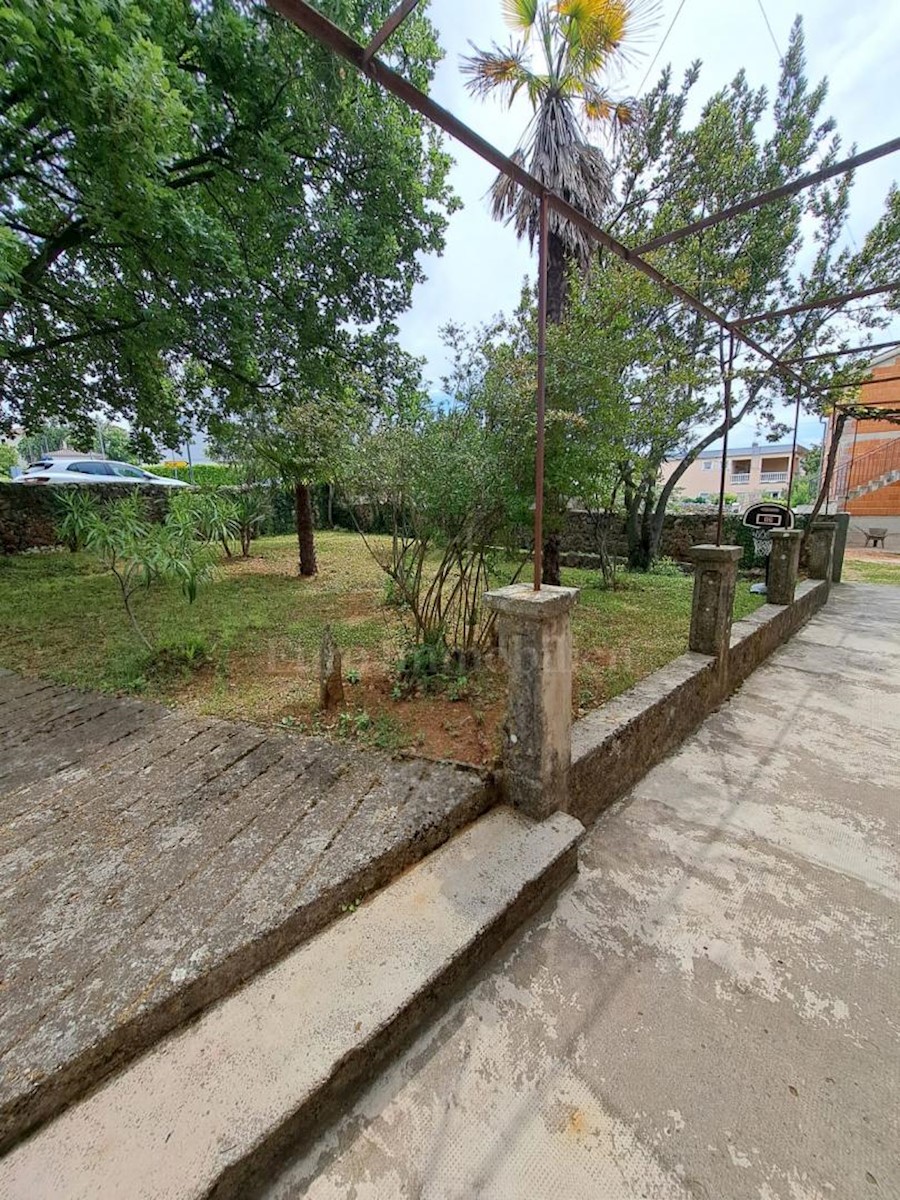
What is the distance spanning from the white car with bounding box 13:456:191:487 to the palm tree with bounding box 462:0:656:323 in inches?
292

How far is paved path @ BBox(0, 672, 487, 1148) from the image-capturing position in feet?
3.78

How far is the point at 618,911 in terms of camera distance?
71.1 inches

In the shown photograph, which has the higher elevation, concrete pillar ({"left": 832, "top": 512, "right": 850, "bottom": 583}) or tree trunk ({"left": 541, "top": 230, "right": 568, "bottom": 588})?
tree trunk ({"left": 541, "top": 230, "right": 568, "bottom": 588})

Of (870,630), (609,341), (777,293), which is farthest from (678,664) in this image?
(777,293)

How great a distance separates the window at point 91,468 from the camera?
11602 millimetres

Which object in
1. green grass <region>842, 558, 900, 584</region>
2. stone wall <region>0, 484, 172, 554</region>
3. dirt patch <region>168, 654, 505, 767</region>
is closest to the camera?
dirt patch <region>168, 654, 505, 767</region>

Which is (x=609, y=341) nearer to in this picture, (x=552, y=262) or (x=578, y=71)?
(x=552, y=262)

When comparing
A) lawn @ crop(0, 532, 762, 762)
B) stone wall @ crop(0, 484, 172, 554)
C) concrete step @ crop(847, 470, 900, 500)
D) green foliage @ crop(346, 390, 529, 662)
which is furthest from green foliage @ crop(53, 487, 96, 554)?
concrete step @ crop(847, 470, 900, 500)

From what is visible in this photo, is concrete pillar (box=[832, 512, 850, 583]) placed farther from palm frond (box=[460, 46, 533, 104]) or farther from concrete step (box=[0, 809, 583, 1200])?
concrete step (box=[0, 809, 583, 1200])

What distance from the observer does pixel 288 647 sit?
3889 millimetres

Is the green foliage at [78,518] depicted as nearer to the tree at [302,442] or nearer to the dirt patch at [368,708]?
the dirt patch at [368,708]

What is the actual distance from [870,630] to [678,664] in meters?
3.89

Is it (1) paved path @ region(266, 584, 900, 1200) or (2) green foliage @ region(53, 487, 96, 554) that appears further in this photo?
(2) green foliage @ region(53, 487, 96, 554)

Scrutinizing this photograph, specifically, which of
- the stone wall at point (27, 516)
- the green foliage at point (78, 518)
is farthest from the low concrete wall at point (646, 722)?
the stone wall at point (27, 516)
